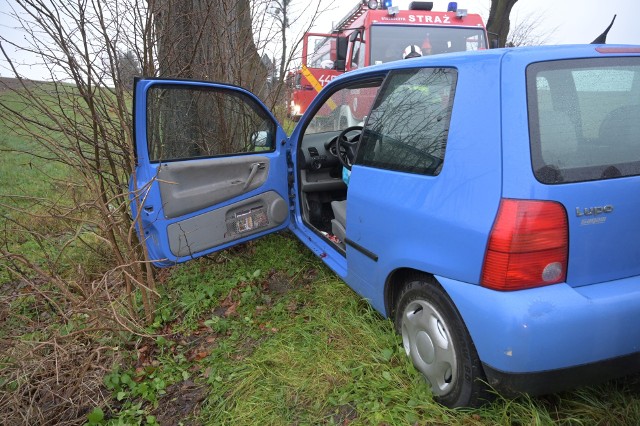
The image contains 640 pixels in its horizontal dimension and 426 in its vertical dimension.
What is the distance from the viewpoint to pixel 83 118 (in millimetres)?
3205

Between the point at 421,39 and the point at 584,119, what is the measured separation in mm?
5799

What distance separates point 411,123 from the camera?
2098 millimetres

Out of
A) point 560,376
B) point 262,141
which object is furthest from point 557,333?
point 262,141

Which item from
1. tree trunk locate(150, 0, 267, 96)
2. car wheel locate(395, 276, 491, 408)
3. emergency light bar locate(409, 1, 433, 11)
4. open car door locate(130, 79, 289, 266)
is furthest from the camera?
emergency light bar locate(409, 1, 433, 11)

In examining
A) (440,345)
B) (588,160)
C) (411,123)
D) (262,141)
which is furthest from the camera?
(262,141)

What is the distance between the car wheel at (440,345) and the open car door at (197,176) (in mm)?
1618

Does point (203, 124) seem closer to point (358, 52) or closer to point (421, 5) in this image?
point (358, 52)

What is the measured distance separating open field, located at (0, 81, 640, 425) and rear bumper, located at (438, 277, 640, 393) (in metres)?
0.28

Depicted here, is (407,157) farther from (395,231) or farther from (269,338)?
(269,338)

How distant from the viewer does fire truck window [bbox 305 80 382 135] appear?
5.89m

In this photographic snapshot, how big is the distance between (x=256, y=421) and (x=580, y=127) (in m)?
1.95

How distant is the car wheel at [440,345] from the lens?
174cm

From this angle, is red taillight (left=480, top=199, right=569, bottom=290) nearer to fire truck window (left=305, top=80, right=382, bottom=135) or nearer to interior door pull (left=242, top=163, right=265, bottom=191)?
interior door pull (left=242, top=163, right=265, bottom=191)

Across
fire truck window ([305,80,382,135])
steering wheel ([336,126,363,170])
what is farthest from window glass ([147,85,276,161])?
fire truck window ([305,80,382,135])
